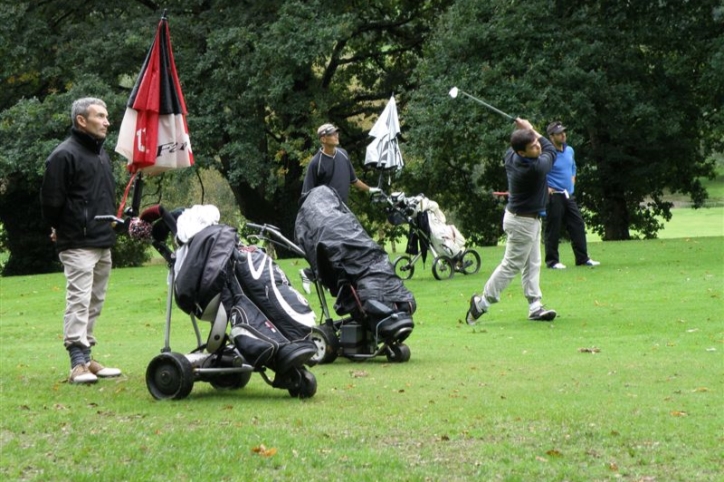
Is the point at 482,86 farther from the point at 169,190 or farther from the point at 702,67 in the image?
the point at 169,190

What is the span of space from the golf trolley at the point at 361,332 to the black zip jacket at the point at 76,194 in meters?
1.58

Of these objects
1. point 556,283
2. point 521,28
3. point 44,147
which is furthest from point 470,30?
point 556,283

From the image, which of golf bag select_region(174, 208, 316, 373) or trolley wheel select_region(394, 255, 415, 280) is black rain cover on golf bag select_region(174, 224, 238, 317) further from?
trolley wheel select_region(394, 255, 415, 280)

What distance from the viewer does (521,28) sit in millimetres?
28688

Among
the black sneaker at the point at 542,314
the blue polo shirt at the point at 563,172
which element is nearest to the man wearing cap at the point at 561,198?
the blue polo shirt at the point at 563,172

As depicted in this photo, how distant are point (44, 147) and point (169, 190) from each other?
18.3 m

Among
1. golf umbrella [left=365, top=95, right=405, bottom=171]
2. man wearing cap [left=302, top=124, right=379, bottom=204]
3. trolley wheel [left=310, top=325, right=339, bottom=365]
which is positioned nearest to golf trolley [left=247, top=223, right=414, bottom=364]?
trolley wheel [left=310, top=325, right=339, bottom=365]

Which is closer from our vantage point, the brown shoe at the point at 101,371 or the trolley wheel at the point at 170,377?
the trolley wheel at the point at 170,377

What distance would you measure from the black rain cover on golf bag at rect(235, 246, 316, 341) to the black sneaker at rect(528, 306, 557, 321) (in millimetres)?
5981

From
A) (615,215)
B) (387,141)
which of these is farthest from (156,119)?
(615,215)

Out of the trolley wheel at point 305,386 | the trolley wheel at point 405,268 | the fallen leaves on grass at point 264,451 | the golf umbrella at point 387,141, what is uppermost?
the golf umbrella at point 387,141

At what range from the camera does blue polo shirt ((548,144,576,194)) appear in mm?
18297

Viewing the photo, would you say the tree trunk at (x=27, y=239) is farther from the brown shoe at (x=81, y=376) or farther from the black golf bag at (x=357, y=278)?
the brown shoe at (x=81, y=376)

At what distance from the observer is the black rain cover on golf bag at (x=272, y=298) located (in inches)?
A: 321
